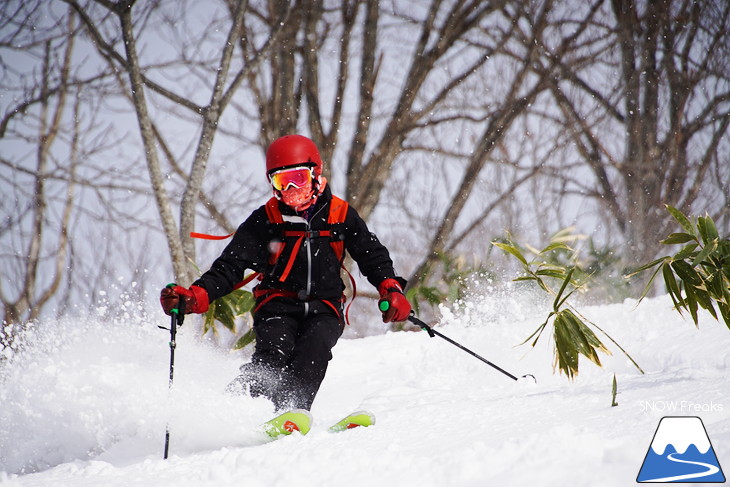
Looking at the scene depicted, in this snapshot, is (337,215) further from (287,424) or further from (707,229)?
(707,229)

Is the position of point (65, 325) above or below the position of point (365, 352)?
above

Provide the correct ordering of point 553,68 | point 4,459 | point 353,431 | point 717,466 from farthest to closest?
1. point 553,68
2. point 4,459
3. point 353,431
4. point 717,466

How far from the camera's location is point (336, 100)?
9.84 meters

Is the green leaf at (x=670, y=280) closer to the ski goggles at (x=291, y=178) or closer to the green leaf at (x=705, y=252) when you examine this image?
the green leaf at (x=705, y=252)

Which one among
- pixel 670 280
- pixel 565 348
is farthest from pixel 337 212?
pixel 670 280

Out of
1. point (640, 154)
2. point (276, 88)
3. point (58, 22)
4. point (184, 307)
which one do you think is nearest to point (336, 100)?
point (276, 88)

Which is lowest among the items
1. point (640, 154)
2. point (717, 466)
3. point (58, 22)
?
point (717, 466)

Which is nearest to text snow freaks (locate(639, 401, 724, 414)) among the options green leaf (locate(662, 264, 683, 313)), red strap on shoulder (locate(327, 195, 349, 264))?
green leaf (locate(662, 264, 683, 313))

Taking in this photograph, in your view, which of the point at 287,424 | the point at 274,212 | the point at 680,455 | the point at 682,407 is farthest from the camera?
the point at 274,212

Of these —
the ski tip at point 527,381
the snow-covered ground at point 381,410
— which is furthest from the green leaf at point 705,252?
the ski tip at point 527,381

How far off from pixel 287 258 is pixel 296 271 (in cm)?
8

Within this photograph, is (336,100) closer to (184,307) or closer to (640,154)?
(640,154)

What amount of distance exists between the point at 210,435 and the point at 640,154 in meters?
10.1

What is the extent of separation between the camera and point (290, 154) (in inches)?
118
